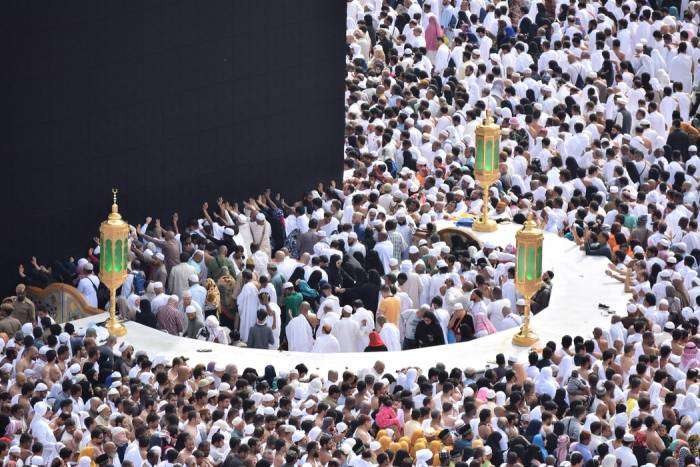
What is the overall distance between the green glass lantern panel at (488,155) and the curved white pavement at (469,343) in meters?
1.57

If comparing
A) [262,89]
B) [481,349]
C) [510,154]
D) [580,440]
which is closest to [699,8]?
[510,154]

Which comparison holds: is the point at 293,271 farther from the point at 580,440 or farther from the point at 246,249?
the point at 580,440

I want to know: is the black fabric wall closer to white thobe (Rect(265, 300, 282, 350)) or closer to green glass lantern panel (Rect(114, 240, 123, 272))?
green glass lantern panel (Rect(114, 240, 123, 272))

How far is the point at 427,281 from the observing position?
2586cm

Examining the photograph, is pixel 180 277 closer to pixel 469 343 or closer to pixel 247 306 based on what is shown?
pixel 247 306

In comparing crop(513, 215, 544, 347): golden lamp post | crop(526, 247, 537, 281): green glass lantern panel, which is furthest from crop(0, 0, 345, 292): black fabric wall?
crop(526, 247, 537, 281): green glass lantern panel

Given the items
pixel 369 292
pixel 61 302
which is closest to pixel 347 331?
pixel 369 292

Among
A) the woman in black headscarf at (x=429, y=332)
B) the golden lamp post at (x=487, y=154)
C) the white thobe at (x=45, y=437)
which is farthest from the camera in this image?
the golden lamp post at (x=487, y=154)

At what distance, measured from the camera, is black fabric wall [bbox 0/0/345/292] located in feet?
83.7

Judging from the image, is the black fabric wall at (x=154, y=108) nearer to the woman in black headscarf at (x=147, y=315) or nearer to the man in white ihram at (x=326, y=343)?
the woman in black headscarf at (x=147, y=315)

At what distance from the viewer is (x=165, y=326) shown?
2469cm

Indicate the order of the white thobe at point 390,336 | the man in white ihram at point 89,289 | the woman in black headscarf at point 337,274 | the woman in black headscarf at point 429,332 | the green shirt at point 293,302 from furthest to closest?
the woman in black headscarf at point 337,274
the man in white ihram at point 89,289
the green shirt at point 293,302
the woman in black headscarf at point 429,332
the white thobe at point 390,336

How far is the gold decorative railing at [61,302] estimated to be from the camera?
81.9ft

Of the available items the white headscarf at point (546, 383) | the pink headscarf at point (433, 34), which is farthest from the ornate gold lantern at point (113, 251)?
the pink headscarf at point (433, 34)
